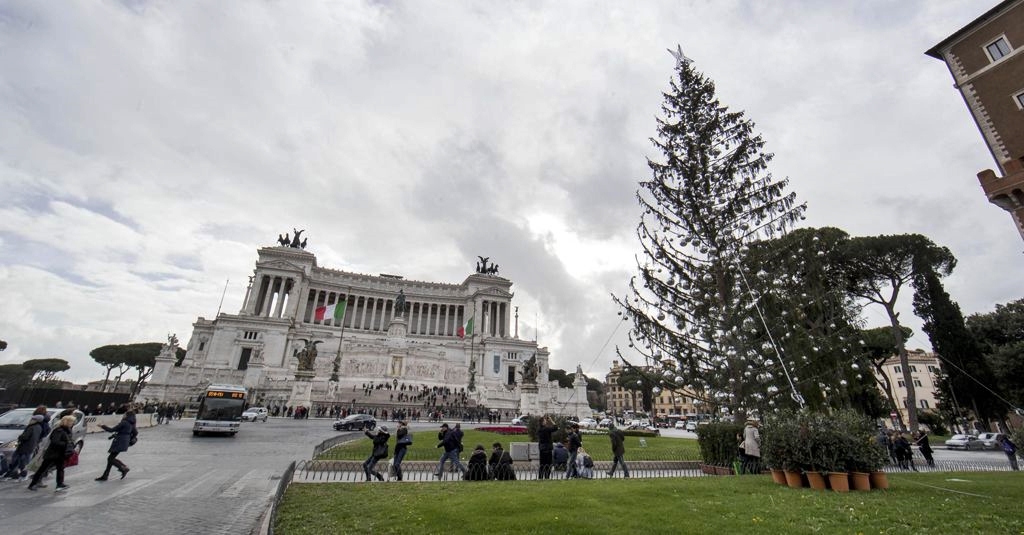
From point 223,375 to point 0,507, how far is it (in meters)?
50.3

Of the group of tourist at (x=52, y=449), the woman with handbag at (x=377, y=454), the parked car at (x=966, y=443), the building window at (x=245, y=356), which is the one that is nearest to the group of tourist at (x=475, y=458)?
the woman with handbag at (x=377, y=454)

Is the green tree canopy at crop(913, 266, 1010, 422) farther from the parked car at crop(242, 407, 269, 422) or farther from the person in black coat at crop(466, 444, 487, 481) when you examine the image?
the parked car at crop(242, 407, 269, 422)

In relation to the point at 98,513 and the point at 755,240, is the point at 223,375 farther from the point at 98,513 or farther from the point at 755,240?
the point at 755,240

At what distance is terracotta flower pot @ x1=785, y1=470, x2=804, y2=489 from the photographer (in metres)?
9.23

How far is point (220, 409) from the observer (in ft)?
75.0

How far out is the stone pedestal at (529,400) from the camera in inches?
1871

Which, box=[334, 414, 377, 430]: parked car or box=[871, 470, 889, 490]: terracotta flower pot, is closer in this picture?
box=[871, 470, 889, 490]: terracotta flower pot

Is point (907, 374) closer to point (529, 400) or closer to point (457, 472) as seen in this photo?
point (529, 400)

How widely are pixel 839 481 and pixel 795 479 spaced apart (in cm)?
79

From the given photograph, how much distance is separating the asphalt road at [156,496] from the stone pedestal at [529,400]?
33.4 metres

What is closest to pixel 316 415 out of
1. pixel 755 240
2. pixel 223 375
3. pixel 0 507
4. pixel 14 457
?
pixel 223 375

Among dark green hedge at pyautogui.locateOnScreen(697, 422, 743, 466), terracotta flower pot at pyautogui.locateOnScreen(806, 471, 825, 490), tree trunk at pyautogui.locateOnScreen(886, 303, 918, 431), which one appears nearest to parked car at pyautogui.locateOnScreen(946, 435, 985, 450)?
tree trunk at pyautogui.locateOnScreen(886, 303, 918, 431)

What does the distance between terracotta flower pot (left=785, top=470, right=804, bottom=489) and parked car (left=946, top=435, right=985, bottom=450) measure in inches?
1227

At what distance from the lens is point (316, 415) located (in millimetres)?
41344
